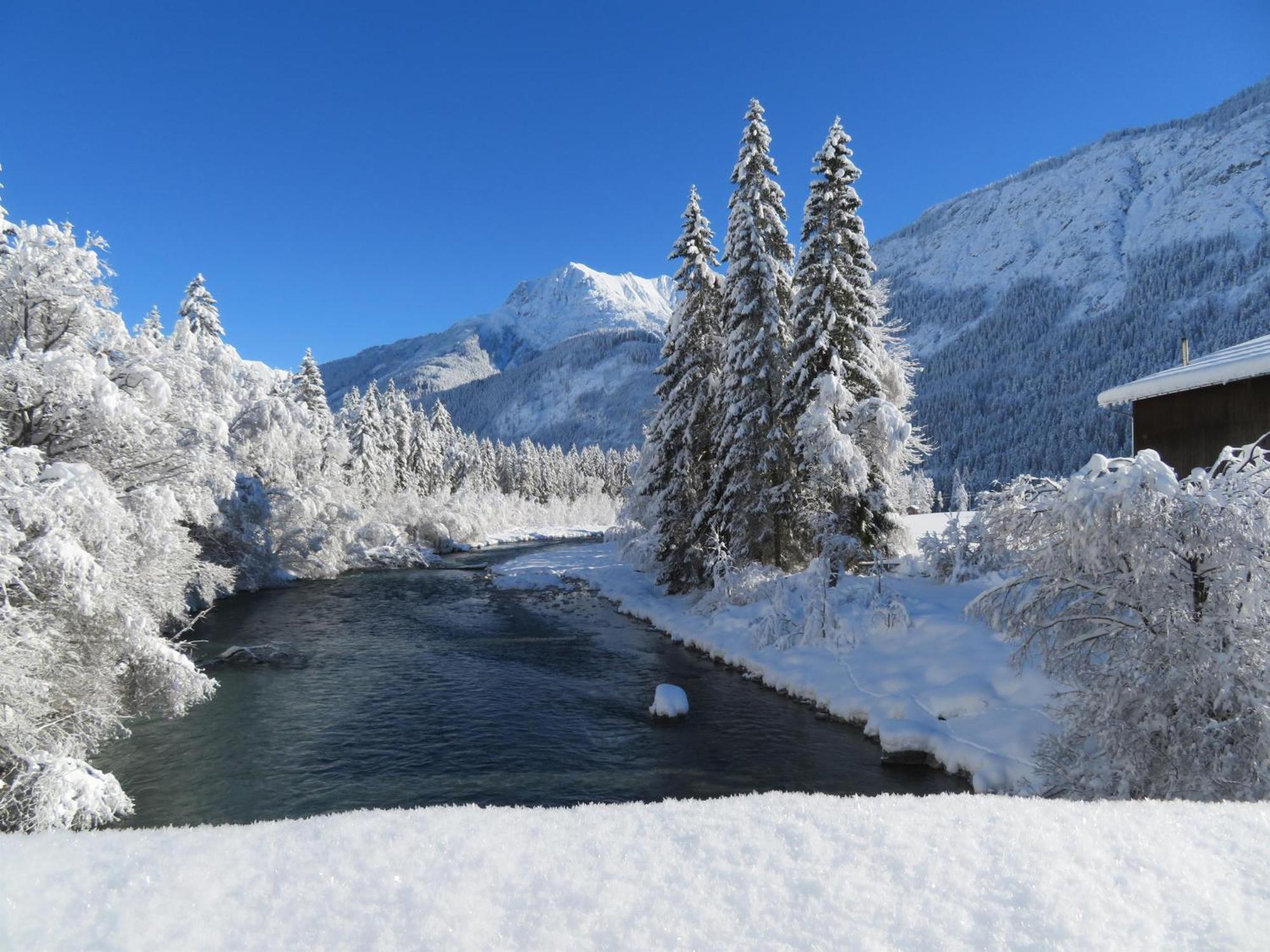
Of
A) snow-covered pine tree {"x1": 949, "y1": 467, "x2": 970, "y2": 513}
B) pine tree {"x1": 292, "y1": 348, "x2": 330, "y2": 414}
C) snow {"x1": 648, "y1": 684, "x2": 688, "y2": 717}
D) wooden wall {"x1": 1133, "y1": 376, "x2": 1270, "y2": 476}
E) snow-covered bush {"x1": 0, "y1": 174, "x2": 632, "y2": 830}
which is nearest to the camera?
snow-covered bush {"x1": 0, "y1": 174, "x2": 632, "y2": 830}

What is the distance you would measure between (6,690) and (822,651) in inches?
636

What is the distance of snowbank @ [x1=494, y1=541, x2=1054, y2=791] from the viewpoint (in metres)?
11.3

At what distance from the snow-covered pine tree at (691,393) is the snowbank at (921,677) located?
3.56 meters

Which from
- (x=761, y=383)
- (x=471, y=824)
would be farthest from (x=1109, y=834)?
(x=761, y=383)

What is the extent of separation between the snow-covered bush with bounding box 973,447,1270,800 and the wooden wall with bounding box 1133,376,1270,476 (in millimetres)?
7091

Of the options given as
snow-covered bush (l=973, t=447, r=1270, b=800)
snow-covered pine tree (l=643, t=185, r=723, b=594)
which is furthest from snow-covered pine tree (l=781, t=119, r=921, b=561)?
snow-covered bush (l=973, t=447, r=1270, b=800)

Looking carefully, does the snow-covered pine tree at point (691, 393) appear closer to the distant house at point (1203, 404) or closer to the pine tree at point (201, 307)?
the distant house at point (1203, 404)

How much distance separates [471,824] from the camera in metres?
3.84

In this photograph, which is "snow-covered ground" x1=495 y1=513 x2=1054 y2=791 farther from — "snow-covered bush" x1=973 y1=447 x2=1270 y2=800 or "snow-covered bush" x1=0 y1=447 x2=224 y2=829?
"snow-covered bush" x1=0 y1=447 x2=224 y2=829

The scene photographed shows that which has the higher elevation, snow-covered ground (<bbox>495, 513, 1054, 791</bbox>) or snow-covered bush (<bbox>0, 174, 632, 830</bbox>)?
snow-covered bush (<bbox>0, 174, 632, 830</bbox>)

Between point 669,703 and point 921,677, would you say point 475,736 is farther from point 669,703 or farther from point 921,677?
point 921,677

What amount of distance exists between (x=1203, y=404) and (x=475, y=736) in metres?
17.6

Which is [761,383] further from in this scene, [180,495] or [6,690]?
[6,690]

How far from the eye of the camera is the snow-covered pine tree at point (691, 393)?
25625mm
